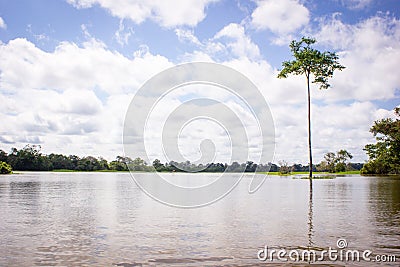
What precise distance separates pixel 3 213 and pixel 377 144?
7450cm

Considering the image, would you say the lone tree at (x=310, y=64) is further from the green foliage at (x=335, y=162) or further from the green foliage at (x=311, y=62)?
the green foliage at (x=335, y=162)

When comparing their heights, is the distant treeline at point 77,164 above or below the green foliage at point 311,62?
below

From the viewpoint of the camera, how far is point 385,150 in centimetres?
7325

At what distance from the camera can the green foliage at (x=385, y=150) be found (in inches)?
2734

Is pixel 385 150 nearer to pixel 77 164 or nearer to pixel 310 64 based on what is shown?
pixel 310 64

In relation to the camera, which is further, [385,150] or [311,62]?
[385,150]

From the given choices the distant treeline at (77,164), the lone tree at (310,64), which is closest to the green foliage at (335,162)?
the distant treeline at (77,164)

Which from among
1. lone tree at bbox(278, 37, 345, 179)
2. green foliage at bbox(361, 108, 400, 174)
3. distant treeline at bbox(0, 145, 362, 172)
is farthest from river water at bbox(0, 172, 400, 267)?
distant treeline at bbox(0, 145, 362, 172)

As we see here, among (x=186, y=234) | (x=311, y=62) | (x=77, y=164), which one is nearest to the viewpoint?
(x=186, y=234)

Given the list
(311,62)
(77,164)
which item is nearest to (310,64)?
(311,62)

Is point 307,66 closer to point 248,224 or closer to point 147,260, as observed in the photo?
point 248,224

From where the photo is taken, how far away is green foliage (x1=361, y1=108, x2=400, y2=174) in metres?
69.4

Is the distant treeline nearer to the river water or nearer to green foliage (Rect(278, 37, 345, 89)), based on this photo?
green foliage (Rect(278, 37, 345, 89))

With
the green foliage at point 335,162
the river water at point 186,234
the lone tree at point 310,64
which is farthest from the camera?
the green foliage at point 335,162
